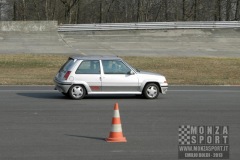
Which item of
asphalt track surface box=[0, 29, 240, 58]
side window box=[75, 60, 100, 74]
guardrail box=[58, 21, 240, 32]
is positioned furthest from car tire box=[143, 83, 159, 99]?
guardrail box=[58, 21, 240, 32]

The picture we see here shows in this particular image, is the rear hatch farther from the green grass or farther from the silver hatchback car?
the green grass

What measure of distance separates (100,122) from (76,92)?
17.2ft

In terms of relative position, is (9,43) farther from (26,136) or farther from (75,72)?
(26,136)

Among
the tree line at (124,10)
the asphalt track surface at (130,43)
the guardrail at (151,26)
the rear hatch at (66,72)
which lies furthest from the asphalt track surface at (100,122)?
the tree line at (124,10)

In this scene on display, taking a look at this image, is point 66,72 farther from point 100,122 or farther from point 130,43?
point 130,43

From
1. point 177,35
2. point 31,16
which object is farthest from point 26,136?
point 31,16

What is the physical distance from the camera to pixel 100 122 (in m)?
14.2

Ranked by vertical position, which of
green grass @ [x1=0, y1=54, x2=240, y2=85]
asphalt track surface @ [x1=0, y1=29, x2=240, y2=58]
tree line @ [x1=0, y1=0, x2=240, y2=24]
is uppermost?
tree line @ [x1=0, y1=0, x2=240, y2=24]

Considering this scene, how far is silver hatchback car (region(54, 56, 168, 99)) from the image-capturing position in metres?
19.4

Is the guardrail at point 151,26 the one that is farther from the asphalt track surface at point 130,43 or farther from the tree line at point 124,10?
the tree line at point 124,10

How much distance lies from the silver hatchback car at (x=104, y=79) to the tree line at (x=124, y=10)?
47321 millimetres

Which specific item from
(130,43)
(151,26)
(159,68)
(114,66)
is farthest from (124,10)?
(114,66)

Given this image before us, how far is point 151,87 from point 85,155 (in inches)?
379

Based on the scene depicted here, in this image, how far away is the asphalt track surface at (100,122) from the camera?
10.7 m
